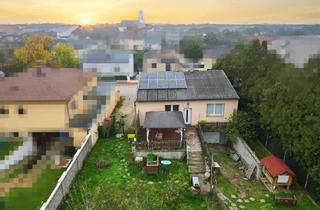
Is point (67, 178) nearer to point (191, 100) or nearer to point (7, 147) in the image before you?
point (7, 147)

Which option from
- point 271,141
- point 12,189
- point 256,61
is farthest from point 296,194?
point 12,189

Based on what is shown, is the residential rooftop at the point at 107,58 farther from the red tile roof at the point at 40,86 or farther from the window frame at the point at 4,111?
the window frame at the point at 4,111

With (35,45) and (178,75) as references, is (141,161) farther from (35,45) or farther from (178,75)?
(35,45)

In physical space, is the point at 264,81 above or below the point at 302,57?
below

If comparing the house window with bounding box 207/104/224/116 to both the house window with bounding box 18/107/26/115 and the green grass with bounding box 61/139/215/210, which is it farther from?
the house window with bounding box 18/107/26/115

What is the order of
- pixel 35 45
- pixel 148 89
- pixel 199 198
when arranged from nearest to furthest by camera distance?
1. pixel 199 198
2. pixel 148 89
3. pixel 35 45

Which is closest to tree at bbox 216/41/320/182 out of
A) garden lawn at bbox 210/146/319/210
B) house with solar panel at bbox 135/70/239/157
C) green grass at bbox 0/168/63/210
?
house with solar panel at bbox 135/70/239/157

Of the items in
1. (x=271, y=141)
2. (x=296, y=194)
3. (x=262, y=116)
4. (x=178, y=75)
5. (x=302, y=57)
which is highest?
(x=302, y=57)

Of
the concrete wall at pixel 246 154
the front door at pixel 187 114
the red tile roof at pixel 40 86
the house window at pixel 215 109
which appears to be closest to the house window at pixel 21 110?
the red tile roof at pixel 40 86
